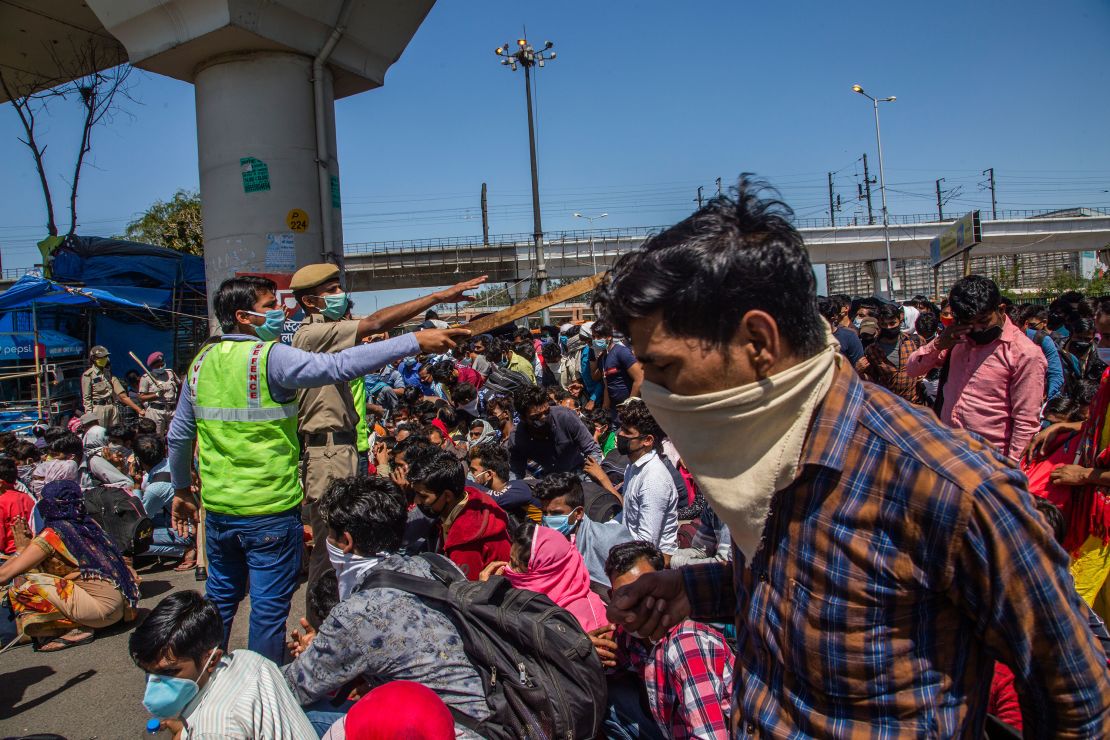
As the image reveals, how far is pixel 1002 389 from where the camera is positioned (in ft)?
13.8

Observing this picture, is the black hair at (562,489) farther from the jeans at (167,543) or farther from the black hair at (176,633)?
the jeans at (167,543)

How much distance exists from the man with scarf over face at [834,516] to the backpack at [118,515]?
6.64m

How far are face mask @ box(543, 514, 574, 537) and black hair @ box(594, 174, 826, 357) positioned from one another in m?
3.52

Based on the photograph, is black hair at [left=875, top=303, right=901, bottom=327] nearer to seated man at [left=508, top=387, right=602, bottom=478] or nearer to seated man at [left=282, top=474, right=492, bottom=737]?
seated man at [left=508, top=387, right=602, bottom=478]

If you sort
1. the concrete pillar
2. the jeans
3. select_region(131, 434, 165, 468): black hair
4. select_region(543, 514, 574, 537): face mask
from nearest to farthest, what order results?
select_region(543, 514, 574, 537): face mask, the jeans, the concrete pillar, select_region(131, 434, 165, 468): black hair

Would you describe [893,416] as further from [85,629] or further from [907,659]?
[85,629]

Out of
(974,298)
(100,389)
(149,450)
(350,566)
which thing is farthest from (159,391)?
(974,298)

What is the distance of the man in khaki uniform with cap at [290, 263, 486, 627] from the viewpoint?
371cm

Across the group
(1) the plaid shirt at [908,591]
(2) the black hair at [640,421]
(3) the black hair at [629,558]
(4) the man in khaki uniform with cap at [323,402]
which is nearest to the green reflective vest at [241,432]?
(4) the man in khaki uniform with cap at [323,402]

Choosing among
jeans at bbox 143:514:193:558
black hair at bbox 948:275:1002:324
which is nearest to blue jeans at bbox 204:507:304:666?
jeans at bbox 143:514:193:558

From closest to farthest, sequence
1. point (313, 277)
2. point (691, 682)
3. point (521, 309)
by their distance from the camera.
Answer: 1. point (691, 682)
2. point (521, 309)
3. point (313, 277)

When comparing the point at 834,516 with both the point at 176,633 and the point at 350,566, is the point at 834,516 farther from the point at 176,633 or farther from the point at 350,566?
the point at 350,566

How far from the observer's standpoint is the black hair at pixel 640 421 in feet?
15.6

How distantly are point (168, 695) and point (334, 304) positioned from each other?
2.27 metres
